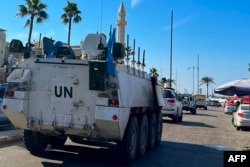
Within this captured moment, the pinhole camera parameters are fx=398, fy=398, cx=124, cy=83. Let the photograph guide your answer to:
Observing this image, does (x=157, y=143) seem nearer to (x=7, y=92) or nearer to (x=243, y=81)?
(x=243, y=81)

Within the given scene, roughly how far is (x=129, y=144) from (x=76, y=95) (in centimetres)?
171

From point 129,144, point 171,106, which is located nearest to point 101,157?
point 129,144

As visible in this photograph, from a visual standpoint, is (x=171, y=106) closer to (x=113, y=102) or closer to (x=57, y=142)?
(x=57, y=142)

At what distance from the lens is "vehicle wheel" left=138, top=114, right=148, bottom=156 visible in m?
10.4

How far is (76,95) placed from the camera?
8.69m

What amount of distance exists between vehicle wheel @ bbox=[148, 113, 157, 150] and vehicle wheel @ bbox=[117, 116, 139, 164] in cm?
220

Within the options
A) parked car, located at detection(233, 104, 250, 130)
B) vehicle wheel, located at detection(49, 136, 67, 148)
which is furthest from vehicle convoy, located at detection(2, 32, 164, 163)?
parked car, located at detection(233, 104, 250, 130)

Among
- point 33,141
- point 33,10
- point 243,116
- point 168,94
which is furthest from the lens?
point 33,10

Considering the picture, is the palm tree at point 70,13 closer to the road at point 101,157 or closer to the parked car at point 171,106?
the parked car at point 171,106

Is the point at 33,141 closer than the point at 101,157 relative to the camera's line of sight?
Yes

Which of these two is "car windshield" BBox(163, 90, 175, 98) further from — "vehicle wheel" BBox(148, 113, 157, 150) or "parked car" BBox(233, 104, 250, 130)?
"vehicle wheel" BBox(148, 113, 157, 150)

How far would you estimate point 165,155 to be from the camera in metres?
11.2

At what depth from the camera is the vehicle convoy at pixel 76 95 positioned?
8375 millimetres

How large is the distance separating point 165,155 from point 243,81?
3743 millimetres
